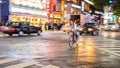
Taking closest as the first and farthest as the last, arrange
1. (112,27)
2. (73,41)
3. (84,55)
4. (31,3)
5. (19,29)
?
(84,55), (73,41), (19,29), (31,3), (112,27)

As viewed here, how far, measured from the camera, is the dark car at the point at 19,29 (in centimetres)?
3944

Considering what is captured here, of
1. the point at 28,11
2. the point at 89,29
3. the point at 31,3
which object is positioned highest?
the point at 31,3

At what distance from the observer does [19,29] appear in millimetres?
40531

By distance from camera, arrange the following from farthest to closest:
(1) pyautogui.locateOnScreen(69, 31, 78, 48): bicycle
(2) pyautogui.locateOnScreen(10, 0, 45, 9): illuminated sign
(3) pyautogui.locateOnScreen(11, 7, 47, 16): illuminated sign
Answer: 1. (2) pyautogui.locateOnScreen(10, 0, 45, 9): illuminated sign
2. (3) pyautogui.locateOnScreen(11, 7, 47, 16): illuminated sign
3. (1) pyautogui.locateOnScreen(69, 31, 78, 48): bicycle

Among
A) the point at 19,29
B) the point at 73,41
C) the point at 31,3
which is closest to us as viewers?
the point at 73,41

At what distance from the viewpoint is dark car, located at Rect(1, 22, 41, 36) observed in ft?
129

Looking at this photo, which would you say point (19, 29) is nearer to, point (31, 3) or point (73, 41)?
point (73, 41)

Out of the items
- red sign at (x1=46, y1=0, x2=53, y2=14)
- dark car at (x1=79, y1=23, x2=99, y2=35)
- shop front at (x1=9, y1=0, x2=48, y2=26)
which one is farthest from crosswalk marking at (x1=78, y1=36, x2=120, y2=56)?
red sign at (x1=46, y1=0, x2=53, y2=14)

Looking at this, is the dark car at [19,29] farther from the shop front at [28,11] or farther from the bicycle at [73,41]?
the bicycle at [73,41]

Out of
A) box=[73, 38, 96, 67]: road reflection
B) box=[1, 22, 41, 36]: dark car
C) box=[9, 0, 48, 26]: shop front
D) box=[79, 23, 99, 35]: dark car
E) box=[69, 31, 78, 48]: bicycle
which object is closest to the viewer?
box=[73, 38, 96, 67]: road reflection

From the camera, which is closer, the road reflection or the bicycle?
the road reflection

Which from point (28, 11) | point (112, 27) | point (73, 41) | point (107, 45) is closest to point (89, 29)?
point (107, 45)

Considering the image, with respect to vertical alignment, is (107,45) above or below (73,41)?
below

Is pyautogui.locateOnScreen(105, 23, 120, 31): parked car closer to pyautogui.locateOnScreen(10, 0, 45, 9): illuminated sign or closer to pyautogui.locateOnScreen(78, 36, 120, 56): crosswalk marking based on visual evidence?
pyautogui.locateOnScreen(10, 0, 45, 9): illuminated sign
